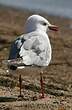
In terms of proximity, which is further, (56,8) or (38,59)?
(56,8)

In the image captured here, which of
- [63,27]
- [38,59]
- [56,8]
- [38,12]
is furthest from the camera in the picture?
[56,8]

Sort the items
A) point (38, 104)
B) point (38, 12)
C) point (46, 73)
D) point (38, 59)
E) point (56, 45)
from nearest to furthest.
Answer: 1. point (38, 104)
2. point (38, 59)
3. point (46, 73)
4. point (56, 45)
5. point (38, 12)

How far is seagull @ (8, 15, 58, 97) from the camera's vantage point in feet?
27.6

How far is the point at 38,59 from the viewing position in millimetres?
8750

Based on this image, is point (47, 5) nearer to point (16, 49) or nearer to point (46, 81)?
point (46, 81)

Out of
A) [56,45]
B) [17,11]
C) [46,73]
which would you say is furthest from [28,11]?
[46,73]

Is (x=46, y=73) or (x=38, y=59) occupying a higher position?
(x=38, y=59)

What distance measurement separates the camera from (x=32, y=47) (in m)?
8.78

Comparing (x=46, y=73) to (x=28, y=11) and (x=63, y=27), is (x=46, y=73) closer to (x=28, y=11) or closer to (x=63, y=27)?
(x=63, y=27)

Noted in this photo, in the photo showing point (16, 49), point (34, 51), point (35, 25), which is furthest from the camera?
point (35, 25)

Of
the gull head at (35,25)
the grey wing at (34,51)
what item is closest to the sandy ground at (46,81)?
the grey wing at (34,51)

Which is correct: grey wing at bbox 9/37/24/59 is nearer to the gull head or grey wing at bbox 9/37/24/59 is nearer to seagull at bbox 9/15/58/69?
seagull at bbox 9/15/58/69

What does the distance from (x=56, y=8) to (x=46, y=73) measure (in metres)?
15.3

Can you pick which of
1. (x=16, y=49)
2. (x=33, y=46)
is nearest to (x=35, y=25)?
(x=33, y=46)
